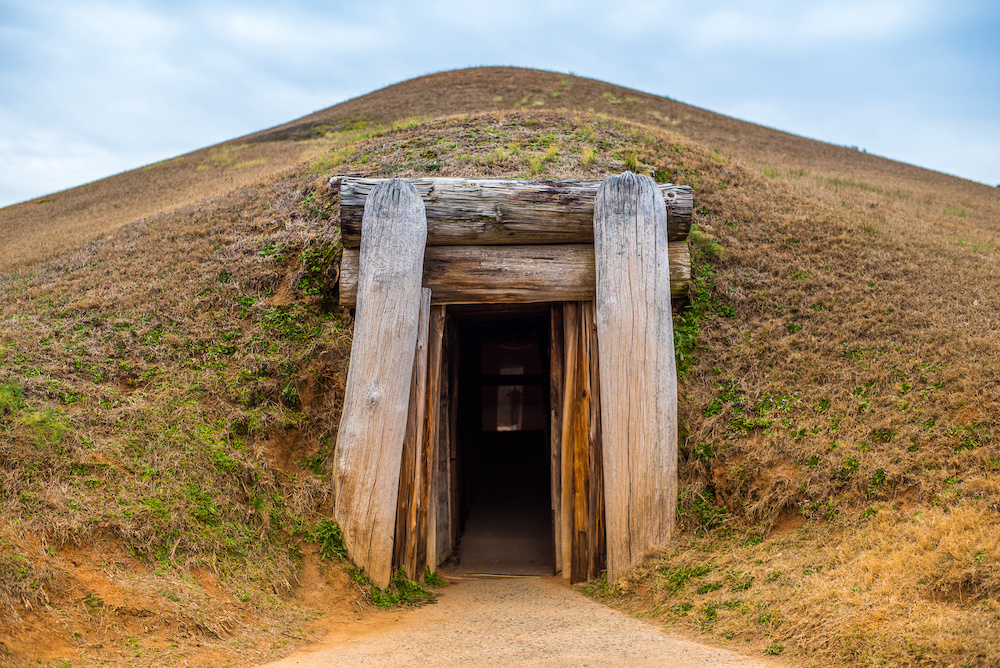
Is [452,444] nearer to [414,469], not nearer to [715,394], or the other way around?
[414,469]

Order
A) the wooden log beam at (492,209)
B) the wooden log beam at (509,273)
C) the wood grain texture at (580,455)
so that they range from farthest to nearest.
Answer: the wooden log beam at (509,273), the wooden log beam at (492,209), the wood grain texture at (580,455)

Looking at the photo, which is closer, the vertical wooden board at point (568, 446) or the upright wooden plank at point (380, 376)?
the upright wooden plank at point (380, 376)

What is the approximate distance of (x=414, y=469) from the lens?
6.94 metres

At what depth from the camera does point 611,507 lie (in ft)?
21.4

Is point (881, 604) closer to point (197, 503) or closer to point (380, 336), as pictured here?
point (380, 336)

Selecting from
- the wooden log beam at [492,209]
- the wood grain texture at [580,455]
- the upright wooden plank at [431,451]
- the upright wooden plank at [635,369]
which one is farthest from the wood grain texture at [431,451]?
the upright wooden plank at [635,369]

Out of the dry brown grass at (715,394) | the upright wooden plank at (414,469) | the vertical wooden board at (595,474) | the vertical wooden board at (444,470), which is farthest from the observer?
the vertical wooden board at (444,470)

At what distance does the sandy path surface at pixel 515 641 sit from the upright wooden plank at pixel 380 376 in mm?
857

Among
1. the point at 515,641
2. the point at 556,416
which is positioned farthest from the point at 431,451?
the point at 515,641

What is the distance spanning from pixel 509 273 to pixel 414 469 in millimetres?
2296

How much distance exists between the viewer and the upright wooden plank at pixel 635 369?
253 inches

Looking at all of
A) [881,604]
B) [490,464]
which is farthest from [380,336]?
[490,464]

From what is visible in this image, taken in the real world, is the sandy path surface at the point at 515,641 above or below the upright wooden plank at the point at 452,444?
below

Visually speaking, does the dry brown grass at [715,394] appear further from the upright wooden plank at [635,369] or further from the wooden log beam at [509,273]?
the wooden log beam at [509,273]
